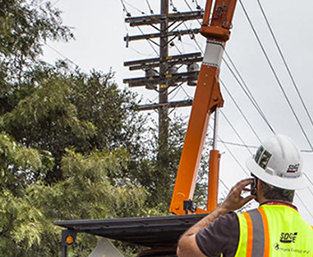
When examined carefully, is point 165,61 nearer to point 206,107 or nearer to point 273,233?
point 206,107

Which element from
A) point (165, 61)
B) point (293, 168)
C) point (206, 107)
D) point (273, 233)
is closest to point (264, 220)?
point (273, 233)

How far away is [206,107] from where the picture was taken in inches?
340

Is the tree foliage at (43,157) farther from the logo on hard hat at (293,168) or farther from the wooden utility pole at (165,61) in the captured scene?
the logo on hard hat at (293,168)

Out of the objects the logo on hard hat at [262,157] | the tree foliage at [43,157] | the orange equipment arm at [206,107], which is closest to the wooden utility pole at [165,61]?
the tree foliage at [43,157]

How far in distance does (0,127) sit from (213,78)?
Result: 712 cm

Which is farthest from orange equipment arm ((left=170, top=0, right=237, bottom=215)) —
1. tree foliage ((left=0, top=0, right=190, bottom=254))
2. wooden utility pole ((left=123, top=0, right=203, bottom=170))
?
wooden utility pole ((left=123, top=0, right=203, bottom=170))

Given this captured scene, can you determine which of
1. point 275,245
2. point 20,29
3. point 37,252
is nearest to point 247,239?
point 275,245

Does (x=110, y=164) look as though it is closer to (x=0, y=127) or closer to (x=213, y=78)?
(x=0, y=127)

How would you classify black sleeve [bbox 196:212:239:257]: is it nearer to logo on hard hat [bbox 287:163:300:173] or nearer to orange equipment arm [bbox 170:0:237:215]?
logo on hard hat [bbox 287:163:300:173]

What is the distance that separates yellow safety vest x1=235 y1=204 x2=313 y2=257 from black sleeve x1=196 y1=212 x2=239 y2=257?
3 cm

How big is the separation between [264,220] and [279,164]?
1.14 feet

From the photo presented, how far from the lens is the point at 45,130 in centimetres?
1590

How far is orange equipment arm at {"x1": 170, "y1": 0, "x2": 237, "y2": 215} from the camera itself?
27.1ft

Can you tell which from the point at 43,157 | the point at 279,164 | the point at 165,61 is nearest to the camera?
the point at 279,164
